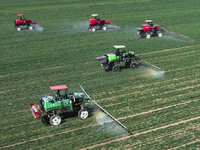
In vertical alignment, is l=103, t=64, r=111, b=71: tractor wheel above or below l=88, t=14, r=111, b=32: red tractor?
below

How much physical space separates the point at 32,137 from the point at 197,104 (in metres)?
10.2

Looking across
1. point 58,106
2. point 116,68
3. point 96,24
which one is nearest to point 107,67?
point 116,68

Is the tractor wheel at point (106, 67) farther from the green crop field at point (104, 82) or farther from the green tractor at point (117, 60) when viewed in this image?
the green crop field at point (104, 82)

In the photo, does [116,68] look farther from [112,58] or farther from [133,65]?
[133,65]

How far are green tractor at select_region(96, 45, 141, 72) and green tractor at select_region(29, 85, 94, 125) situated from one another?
23.4 ft

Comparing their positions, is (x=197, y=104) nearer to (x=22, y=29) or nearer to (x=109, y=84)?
(x=109, y=84)

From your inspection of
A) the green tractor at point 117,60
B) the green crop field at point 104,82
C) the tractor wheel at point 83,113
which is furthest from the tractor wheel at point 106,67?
the tractor wheel at point 83,113

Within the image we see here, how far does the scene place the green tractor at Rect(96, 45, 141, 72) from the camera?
23.2 metres

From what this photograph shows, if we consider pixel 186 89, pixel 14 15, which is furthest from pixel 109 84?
pixel 14 15

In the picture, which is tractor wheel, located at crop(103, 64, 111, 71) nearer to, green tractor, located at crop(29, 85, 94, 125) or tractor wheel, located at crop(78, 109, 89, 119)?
green tractor, located at crop(29, 85, 94, 125)

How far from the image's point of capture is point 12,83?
22078 millimetres

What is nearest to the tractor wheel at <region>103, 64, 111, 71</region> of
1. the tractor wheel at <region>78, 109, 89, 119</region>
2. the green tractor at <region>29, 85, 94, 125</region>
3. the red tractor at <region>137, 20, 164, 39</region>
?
the green tractor at <region>29, 85, 94, 125</region>

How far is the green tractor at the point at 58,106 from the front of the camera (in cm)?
1565

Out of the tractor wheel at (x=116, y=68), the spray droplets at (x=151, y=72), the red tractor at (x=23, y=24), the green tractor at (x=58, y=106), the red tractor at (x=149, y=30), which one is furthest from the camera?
the red tractor at (x=23, y=24)
